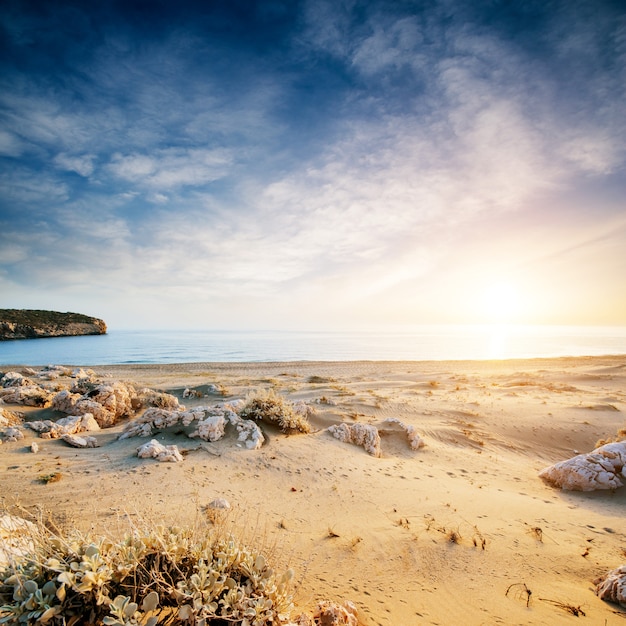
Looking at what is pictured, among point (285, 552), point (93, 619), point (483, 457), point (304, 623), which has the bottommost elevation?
point (483, 457)

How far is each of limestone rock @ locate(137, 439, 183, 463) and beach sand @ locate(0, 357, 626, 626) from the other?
19cm

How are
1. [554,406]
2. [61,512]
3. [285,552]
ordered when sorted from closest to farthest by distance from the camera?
[285,552] → [61,512] → [554,406]

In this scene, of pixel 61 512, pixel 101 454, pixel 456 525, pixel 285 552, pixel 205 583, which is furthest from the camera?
pixel 101 454

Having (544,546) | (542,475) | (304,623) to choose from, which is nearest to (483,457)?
(542,475)

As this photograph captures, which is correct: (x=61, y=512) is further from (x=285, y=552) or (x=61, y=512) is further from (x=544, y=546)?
(x=544, y=546)

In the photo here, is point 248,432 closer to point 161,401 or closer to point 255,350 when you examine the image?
point 161,401

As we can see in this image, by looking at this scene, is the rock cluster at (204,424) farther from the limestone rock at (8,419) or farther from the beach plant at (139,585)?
the beach plant at (139,585)

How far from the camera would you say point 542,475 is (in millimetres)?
7406

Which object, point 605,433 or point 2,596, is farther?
point 605,433

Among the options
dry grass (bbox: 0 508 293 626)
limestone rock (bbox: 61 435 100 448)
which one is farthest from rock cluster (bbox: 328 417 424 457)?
dry grass (bbox: 0 508 293 626)

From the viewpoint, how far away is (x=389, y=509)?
5176 millimetres

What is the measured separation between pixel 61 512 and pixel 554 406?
1552 cm

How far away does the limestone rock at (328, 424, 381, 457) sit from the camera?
8.22 meters

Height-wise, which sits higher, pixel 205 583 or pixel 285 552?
pixel 205 583
